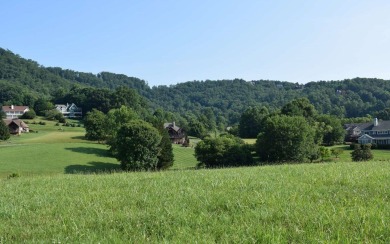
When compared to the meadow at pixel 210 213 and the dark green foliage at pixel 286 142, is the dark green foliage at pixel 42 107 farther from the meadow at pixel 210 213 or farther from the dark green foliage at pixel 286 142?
the meadow at pixel 210 213

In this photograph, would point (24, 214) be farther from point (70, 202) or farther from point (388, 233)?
point (388, 233)

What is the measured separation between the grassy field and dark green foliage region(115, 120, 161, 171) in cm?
4854

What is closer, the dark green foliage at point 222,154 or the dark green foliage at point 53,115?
the dark green foliage at point 222,154

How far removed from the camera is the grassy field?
5.93 m

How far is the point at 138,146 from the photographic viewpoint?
5931 centimetres

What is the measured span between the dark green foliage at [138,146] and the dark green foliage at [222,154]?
9630 mm

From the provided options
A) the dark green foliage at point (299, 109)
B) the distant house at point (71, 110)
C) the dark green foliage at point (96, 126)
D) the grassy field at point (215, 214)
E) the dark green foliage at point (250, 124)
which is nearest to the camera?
the grassy field at point (215, 214)

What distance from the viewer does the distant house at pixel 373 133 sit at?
107 meters

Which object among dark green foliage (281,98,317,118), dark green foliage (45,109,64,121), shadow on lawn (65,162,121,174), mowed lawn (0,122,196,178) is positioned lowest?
shadow on lawn (65,162,121,174)

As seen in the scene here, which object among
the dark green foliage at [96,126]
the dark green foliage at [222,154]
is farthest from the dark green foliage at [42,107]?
the dark green foliage at [222,154]

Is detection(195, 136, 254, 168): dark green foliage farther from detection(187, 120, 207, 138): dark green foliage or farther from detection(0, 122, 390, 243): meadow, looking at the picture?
detection(187, 120, 207, 138): dark green foliage

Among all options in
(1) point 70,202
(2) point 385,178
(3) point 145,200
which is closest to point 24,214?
(1) point 70,202

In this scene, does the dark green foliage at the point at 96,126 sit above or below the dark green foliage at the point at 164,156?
above

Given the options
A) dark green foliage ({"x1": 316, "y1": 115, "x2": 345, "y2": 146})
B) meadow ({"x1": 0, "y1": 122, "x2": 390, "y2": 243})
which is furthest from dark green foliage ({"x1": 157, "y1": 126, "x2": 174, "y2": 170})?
dark green foliage ({"x1": 316, "y1": 115, "x2": 345, "y2": 146})
